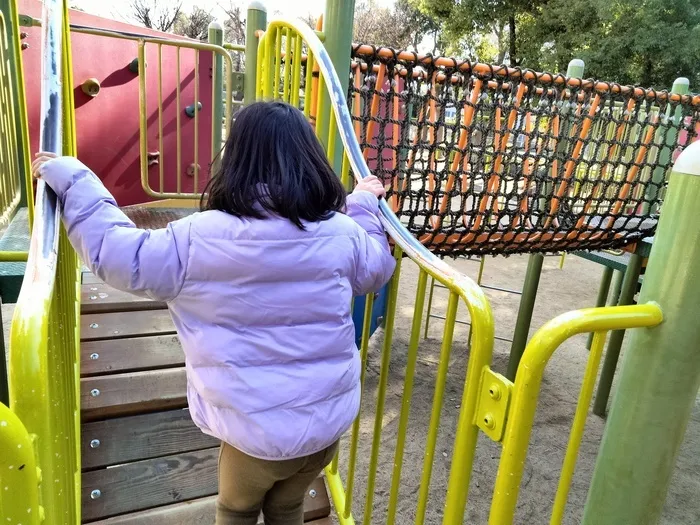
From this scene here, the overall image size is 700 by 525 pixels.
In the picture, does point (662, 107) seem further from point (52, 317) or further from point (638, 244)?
point (52, 317)

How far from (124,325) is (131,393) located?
37 cm

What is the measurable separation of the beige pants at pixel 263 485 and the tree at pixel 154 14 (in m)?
22.5

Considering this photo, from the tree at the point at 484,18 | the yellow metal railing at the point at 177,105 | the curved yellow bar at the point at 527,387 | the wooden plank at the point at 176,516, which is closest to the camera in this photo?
the curved yellow bar at the point at 527,387

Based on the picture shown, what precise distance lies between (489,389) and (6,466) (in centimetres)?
85

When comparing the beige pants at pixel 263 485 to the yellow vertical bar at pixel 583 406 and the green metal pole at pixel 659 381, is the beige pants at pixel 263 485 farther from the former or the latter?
the green metal pole at pixel 659 381

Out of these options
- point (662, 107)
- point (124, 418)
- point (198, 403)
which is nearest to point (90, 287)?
point (124, 418)

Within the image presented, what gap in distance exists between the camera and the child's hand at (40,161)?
111 centimetres

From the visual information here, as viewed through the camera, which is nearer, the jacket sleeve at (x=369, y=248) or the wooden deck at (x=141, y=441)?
the jacket sleeve at (x=369, y=248)

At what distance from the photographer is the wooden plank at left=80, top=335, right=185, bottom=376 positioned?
2010 mm

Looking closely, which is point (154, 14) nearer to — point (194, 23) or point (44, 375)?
point (194, 23)

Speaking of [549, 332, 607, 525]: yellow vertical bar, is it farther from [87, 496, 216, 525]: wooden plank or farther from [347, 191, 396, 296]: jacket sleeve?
[87, 496, 216, 525]: wooden plank

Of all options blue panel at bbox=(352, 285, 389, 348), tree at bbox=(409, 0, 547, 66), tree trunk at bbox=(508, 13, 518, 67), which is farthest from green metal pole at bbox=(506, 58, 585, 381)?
tree trunk at bbox=(508, 13, 518, 67)

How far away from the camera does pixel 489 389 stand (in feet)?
3.77

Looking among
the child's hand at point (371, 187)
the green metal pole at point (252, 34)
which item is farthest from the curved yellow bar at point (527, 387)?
the green metal pole at point (252, 34)
